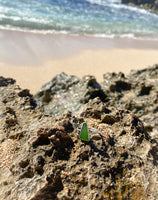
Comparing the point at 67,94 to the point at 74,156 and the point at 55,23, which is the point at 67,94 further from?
the point at 55,23

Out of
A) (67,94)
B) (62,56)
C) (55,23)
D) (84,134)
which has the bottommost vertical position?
(67,94)

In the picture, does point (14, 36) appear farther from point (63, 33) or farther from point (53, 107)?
point (53, 107)

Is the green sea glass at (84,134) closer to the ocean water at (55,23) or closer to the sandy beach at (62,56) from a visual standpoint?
the sandy beach at (62,56)

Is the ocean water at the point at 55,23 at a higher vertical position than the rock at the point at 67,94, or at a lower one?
higher

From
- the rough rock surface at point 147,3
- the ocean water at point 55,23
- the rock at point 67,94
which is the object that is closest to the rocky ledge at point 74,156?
the rock at point 67,94

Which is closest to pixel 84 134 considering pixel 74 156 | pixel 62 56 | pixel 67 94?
pixel 74 156

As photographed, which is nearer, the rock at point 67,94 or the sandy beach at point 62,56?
the rock at point 67,94

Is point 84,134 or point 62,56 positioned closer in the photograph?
point 84,134

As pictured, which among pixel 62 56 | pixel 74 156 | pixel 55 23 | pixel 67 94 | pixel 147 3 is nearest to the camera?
pixel 74 156

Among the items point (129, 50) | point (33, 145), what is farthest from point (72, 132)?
point (129, 50)
